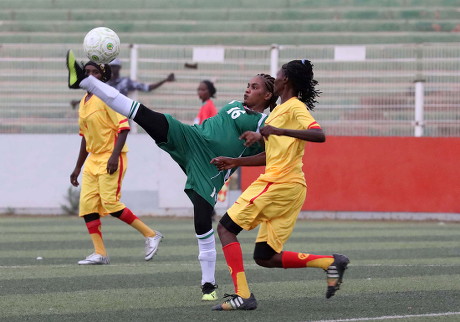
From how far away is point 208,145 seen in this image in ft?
26.2

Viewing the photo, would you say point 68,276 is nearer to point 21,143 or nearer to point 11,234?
point 11,234

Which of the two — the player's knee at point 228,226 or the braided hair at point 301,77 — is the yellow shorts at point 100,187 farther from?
the braided hair at point 301,77

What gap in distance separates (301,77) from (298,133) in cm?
72

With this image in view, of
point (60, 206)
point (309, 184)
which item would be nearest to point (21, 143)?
point (60, 206)

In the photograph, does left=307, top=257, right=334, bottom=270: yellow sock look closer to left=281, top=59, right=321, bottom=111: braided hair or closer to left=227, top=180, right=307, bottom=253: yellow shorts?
left=227, top=180, right=307, bottom=253: yellow shorts

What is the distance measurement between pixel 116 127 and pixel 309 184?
7524mm

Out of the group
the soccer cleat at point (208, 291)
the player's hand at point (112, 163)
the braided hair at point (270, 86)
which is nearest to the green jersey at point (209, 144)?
the braided hair at point (270, 86)

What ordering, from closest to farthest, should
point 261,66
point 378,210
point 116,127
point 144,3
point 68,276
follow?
point 68,276, point 116,127, point 378,210, point 261,66, point 144,3

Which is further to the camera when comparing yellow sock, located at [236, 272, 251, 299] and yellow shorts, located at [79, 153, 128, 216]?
yellow shorts, located at [79, 153, 128, 216]

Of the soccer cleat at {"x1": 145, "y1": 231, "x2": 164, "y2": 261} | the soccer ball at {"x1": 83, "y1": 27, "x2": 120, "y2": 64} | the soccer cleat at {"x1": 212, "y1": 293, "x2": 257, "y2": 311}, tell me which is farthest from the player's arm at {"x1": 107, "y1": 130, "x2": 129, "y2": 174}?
the soccer cleat at {"x1": 212, "y1": 293, "x2": 257, "y2": 311}

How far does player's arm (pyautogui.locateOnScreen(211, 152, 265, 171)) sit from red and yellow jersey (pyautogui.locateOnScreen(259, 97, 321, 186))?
15 centimetres

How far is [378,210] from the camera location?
17.9 meters

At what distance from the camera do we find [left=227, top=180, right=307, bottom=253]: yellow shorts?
7.44 m

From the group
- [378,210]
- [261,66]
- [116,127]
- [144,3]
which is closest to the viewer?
[116,127]
